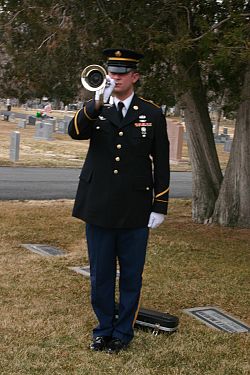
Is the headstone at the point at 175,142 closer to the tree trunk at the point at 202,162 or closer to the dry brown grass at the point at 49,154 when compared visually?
the dry brown grass at the point at 49,154

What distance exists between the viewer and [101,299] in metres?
4.22

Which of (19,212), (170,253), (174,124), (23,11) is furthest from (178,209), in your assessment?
(174,124)

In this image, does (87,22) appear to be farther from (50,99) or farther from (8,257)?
(8,257)

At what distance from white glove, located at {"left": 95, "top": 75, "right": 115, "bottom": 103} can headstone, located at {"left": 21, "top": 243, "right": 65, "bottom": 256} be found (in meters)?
3.70

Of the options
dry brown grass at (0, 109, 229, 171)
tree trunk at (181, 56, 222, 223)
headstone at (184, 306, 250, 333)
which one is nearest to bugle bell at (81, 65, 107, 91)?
headstone at (184, 306, 250, 333)

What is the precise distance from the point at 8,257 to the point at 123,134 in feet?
10.8

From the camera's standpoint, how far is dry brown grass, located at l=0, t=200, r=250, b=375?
3988mm

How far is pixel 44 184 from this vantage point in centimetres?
1550

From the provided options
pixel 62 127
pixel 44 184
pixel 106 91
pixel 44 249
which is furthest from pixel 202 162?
pixel 62 127

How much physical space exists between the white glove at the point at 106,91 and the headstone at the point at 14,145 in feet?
52.3

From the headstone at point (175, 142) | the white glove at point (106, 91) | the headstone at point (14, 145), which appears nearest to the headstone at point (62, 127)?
the headstone at point (175, 142)

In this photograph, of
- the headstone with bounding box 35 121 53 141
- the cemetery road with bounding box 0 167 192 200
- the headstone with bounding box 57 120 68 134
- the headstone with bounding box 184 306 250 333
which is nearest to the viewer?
the headstone with bounding box 184 306 250 333

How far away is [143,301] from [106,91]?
2.31m

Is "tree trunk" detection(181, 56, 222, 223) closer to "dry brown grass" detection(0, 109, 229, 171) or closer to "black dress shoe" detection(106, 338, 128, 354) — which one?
"black dress shoe" detection(106, 338, 128, 354)
